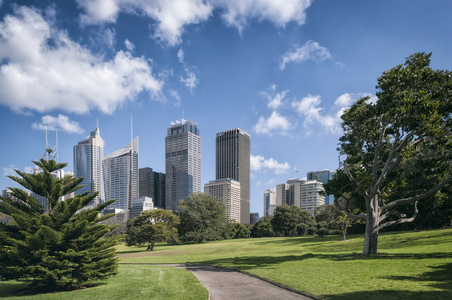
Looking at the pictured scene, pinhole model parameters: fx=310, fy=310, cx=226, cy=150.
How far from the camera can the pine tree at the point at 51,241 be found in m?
16.0

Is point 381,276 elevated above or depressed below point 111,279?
above

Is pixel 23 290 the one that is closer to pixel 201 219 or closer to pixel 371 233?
pixel 371 233

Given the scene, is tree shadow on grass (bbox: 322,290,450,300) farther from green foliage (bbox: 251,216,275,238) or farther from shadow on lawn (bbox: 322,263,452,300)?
green foliage (bbox: 251,216,275,238)

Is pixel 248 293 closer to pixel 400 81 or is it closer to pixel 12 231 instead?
pixel 12 231

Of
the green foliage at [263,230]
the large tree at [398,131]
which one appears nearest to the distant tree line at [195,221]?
the green foliage at [263,230]

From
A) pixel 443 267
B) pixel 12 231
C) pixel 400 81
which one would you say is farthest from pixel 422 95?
pixel 12 231

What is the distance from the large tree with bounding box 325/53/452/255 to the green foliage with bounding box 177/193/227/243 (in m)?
51.6

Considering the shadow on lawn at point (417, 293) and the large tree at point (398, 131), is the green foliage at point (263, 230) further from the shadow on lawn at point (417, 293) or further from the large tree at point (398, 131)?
the shadow on lawn at point (417, 293)

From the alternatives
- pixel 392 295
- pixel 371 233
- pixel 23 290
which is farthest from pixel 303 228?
pixel 23 290

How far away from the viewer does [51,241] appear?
16.4m

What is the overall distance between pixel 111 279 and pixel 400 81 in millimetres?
24772

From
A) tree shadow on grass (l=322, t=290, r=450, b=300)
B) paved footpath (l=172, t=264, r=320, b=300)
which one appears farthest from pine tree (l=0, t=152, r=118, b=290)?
tree shadow on grass (l=322, t=290, r=450, b=300)

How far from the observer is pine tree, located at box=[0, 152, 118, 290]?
1605 cm

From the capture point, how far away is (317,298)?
12445 mm
